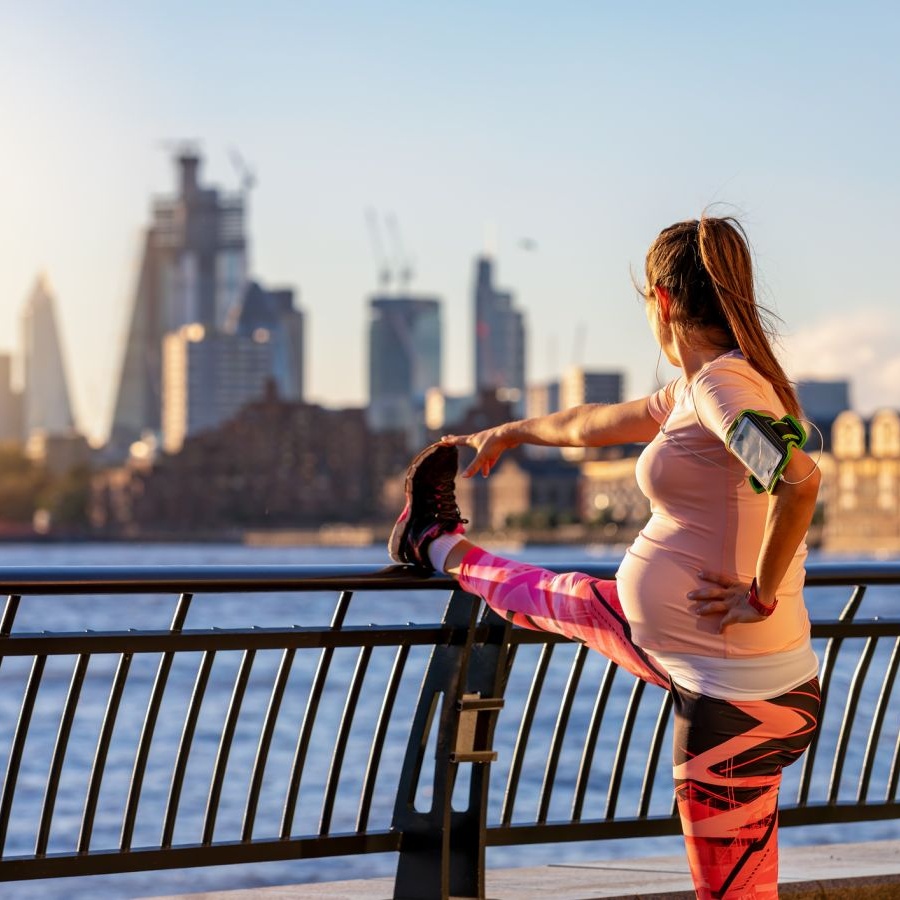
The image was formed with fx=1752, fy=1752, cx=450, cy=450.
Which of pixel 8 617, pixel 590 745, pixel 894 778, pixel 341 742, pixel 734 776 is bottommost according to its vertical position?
pixel 894 778

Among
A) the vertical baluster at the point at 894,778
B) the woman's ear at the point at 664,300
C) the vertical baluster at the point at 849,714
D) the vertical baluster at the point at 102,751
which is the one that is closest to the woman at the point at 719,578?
the woman's ear at the point at 664,300

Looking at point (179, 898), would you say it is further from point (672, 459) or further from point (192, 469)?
point (192, 469)

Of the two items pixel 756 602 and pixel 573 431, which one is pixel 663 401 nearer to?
pixel 573 431

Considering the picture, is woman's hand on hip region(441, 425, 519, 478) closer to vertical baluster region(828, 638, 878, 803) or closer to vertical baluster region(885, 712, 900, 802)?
vertical baluster region(828, 638, 878, 803)

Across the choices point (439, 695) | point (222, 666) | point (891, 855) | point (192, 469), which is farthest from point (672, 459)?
point (192, 469)

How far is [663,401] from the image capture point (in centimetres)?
392

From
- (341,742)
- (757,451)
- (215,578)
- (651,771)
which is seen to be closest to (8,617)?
(215,578)

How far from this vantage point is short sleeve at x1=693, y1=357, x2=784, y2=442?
3.36 m

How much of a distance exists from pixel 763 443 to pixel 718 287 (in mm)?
368

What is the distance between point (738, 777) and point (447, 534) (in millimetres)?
1214

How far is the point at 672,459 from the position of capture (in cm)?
352

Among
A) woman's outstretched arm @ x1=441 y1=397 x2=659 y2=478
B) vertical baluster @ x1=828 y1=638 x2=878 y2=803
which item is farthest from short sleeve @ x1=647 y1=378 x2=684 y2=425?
vertical baluster @ x1=828 y1=638 x2=878 y2=803

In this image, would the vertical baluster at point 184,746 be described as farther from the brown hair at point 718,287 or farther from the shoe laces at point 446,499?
A: the brown hair at point 718,287

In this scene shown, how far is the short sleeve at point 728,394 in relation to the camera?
336 cm
